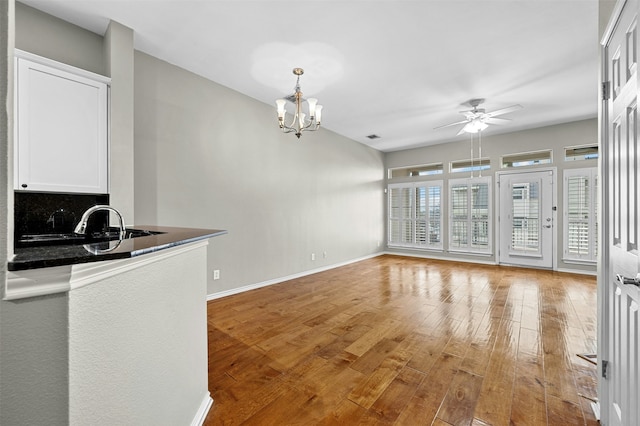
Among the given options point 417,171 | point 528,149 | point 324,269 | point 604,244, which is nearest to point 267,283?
point 324,269

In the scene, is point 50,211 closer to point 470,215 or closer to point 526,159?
point 470,215

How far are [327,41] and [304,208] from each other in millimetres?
2832

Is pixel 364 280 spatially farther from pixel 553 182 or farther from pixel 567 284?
pixel 553 182

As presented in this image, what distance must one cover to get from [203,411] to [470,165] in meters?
6.90

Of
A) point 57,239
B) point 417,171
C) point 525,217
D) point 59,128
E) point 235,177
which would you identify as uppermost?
point 417,171

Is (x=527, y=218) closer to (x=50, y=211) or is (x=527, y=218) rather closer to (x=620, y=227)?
(x=620, y=227)

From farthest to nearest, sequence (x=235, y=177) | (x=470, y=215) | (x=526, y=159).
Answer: (x=470, y=215) → (x=526, y=159) → (x=235, y=177)

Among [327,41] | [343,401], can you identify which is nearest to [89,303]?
[343,401]

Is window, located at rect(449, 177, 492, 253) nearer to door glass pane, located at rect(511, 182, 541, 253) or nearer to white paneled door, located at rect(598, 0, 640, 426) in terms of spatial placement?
door glass pane, located at rect(511, 182, 541, 253)

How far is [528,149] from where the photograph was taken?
5.67 metres

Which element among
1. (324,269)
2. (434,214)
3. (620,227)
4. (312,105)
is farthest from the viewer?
(434,214)

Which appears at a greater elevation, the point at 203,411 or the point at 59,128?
the point at 59,128

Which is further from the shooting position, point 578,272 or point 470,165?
point 470,165

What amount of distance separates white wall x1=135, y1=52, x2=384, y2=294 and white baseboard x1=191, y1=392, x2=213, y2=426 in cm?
205
